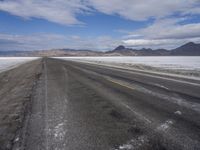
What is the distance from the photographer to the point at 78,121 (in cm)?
557

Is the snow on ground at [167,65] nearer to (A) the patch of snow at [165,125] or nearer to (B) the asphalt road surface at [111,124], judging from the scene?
(B) the asphalt road surface at [111,124]

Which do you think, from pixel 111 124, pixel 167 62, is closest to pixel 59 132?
pixel 111 124

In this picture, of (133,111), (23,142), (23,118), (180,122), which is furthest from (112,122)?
(23,118)

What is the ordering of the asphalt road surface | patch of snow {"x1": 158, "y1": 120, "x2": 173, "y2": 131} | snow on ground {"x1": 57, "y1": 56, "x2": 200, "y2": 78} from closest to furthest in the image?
the asphalt road surface < patch of snow {"x1": 158, "y1": 120, "x2": 173, "y2": 131} < snow on ground {"x1": 57, "y1": 56, "x2": 200, "y2": 78}

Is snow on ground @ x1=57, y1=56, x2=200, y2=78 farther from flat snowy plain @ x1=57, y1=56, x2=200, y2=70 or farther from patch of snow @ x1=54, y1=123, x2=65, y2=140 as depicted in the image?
patch of snow @ x1=54, y1=123, x2=65, y2=140

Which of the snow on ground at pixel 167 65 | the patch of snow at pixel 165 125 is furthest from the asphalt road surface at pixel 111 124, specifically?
the snow on ground at pixel 167 65

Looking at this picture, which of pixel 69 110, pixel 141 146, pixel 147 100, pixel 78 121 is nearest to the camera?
pixel 141 146

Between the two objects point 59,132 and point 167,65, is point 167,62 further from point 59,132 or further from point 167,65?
point 59,132

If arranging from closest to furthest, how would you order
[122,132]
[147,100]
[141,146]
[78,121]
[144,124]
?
[141,146] → [122,132] → [144,124] → [78,121] → [147,100]

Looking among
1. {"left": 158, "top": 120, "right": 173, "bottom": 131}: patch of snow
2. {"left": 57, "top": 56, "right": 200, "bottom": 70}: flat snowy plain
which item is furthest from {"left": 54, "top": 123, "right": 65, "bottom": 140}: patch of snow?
{"left": 57, "top": 56, "right": 200, "bottom": 70}: flat snowy plain

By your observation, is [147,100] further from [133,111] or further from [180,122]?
[180,122]

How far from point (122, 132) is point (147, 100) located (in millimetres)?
3487

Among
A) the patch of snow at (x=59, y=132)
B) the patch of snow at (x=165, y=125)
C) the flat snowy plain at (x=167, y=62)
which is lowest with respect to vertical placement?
the flat snowy plain at (x=167, y=62)

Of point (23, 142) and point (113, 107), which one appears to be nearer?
point (23, 142)
